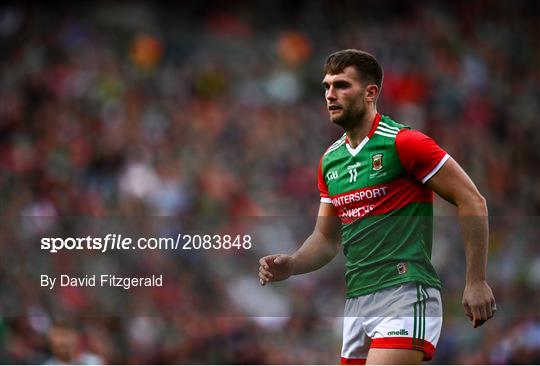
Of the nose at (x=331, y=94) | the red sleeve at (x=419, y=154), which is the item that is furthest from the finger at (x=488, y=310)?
the nose at (x=331, y=94)

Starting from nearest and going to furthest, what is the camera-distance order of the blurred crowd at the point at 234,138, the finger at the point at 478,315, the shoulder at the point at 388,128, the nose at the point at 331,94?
the finger at the point at 478,315, the shoulder at the point at 388,128, the nose at the point at 331,94, the blurred crowd at the point at 234,138

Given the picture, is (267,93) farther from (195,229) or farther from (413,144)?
(413,144)

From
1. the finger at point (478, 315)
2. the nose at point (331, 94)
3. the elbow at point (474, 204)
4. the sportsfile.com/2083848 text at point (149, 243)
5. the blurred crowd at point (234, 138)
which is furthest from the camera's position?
the blurred crowd at point (234, 138)

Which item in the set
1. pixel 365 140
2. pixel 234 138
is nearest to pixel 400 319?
pixel 365 140

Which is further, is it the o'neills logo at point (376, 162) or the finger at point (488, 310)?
the o'neills logo at point (376, 162)

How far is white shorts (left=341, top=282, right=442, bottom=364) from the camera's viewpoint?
4.31m

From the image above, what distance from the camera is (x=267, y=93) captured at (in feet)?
41.5

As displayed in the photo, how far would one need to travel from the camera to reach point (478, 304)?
4.04 metres

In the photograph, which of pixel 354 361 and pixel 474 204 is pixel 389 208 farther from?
pixel 354 361

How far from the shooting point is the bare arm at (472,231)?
4.05 meters

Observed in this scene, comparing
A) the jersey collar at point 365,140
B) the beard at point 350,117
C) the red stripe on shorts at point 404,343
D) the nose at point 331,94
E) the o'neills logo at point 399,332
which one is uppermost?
the nose at point 331,94

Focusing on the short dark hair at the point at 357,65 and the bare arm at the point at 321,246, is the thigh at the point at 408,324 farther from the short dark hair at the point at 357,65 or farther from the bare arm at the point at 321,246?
the short dark hair at the point at 357,65

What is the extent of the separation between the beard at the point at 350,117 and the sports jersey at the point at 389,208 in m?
0.09

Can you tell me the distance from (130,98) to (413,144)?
8178 millimetres
